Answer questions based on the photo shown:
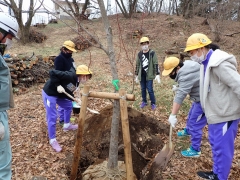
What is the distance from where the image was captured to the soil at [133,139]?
3.35m

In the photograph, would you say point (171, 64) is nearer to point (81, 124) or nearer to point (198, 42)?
point (198, 42)

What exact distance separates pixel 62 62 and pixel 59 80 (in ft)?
1.04

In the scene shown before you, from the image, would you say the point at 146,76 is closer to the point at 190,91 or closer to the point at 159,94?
the point at 159,94

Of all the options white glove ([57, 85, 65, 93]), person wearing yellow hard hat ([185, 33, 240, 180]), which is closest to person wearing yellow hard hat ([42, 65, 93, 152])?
white glove ([57, 85, 65, 93])

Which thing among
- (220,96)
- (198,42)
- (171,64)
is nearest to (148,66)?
(171,64)

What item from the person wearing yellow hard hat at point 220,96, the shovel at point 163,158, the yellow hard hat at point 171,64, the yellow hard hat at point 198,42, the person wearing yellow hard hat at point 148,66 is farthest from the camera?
the person wearing yellow hard hat at point 148,66

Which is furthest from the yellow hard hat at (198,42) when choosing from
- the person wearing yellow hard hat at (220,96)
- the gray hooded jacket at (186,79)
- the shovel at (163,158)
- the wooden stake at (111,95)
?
the shovel at (163,158)

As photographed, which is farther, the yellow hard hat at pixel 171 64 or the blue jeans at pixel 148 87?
the blue jeans at pixel 148 87

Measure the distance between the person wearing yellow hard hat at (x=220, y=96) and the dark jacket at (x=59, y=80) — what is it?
182 centimetres

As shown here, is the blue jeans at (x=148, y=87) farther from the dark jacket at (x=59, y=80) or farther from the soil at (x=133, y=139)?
the dark jacket at (x=59, y=80)

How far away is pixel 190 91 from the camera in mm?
3133

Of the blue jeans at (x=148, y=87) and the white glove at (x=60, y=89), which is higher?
the white glove at (x=60, y=89)

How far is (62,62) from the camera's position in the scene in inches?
139

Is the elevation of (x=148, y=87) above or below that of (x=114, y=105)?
below
